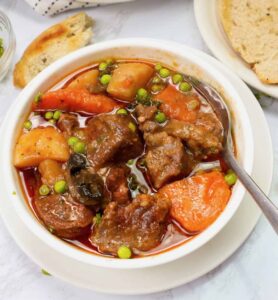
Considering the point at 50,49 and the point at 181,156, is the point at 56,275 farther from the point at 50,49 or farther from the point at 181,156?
the point at 50,49

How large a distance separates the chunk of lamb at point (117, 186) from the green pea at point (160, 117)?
0.33m

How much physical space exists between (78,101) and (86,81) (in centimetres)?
15

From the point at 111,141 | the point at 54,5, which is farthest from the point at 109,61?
the point at 54,5

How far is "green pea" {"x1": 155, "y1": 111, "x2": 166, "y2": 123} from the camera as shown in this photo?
2.57 m

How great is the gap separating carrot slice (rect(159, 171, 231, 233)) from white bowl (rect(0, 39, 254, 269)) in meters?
0.08

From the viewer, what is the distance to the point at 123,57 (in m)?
2.84

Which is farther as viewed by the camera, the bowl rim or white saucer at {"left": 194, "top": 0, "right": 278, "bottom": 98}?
the bowl rim

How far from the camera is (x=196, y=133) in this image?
98.0 inches

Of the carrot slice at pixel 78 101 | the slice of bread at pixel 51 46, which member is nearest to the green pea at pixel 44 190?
the carrot slice at pixel 78 101

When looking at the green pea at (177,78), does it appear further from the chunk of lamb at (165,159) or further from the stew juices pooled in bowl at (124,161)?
the chunk of lamb at (165,159)

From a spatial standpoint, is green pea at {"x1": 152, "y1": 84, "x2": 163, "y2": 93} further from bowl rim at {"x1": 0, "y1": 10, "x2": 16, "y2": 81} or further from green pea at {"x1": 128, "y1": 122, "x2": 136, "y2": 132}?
bowl rim at {"x1": 0, "y1": 10, "x2": 16, "y2": 81}

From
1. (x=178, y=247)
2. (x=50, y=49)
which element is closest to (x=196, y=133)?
(x=178, y=247)

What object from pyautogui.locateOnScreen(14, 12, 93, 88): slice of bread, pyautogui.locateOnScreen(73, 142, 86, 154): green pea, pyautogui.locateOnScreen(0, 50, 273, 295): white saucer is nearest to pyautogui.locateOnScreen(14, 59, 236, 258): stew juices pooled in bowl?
pyautogui.locateOnScreen(73, 142, 86, 154): green pea

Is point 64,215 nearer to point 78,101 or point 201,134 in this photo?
point 78,101
